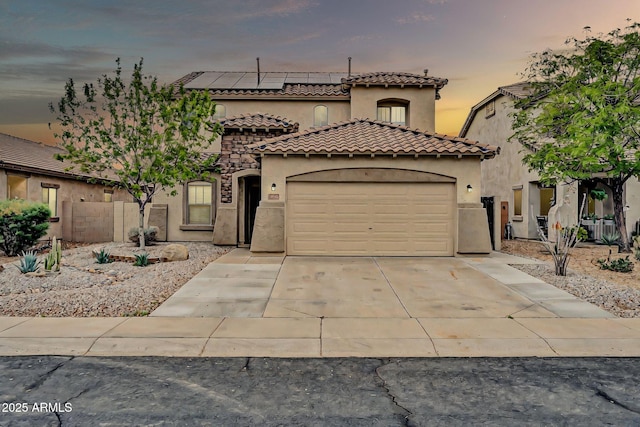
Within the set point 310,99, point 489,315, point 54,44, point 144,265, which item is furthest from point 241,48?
point 489,315

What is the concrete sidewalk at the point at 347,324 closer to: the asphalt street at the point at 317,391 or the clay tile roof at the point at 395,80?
the asphalt street at the point at 317,391

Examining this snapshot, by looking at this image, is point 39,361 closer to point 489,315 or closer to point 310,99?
point 489,315

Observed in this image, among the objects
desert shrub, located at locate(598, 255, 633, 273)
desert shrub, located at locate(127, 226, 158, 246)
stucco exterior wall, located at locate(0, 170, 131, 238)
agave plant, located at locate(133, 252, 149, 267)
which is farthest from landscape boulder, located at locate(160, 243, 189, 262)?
desert shrub, located at locate(598, 255, 633, 273)

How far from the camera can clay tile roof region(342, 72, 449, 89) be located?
20.5 metres

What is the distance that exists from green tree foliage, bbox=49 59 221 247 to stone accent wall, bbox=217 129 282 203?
2476 millimetres

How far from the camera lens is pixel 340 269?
1123 cm

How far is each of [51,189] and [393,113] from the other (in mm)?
17249

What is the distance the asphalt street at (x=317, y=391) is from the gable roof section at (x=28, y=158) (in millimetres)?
13910

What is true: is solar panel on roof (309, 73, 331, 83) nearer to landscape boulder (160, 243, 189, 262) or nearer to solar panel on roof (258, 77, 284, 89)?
solar panel on roof (258, 77, 284, 89)

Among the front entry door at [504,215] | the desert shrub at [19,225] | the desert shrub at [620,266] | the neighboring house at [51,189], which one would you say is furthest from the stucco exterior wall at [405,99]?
the desert shrub at [19,225]

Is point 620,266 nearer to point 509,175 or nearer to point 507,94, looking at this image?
point 509,175

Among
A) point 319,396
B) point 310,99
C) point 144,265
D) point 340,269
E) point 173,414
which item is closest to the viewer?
point 173,414

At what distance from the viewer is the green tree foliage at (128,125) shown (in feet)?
44.5

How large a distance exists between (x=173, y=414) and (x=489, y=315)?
548 cm
